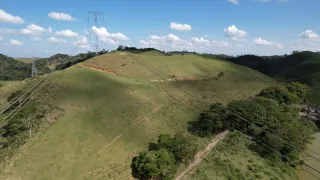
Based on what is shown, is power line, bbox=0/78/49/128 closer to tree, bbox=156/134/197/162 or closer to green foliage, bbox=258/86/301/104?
tree, bbox=156/134/197/162

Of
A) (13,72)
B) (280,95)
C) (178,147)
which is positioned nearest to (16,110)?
(178,147)

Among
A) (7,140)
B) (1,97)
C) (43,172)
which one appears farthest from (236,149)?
(1,97)

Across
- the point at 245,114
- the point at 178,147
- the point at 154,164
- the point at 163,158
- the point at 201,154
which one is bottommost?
the point at 201,154

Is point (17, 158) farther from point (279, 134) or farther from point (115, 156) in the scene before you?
point (279, 134)

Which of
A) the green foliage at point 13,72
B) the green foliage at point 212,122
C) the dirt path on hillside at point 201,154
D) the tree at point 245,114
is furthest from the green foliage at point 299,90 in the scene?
the green foliage at point 13,72

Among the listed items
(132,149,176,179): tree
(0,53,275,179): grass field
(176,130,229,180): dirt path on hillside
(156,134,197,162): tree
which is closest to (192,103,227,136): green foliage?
(176,130,229,180): dirt path on hillside

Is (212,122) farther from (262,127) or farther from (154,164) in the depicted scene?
(154,164)
